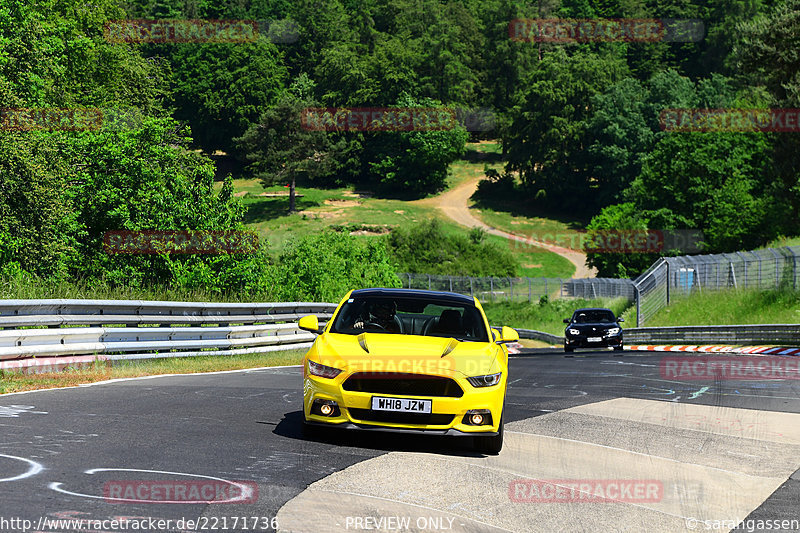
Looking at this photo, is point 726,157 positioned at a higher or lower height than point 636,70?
lower

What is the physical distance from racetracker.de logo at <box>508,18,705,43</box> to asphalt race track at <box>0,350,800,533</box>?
479 ft

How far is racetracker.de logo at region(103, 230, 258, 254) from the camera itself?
32.9 m

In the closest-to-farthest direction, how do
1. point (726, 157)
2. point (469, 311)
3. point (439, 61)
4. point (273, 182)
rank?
point (469, 311), point (726, 157), point (273, 182), point (439, 61)

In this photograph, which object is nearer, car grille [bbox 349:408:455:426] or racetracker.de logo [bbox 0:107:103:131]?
car grille [bbox 349:408:455:426]

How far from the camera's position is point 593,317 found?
105ft

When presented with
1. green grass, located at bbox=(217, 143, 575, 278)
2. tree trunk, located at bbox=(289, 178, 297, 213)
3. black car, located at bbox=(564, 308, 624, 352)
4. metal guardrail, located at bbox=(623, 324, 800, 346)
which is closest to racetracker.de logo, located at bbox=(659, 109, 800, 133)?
green grass, located at bbox=(217, 143, 575, 278)

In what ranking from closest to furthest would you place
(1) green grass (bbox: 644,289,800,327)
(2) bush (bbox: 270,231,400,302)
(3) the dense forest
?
1. (3) the dense forest
2. (1) green grass (bbox: 644,289,800,327)
3. (2) bush (bbox: 270,231,400,302)

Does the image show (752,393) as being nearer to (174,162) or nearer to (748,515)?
(748,515)

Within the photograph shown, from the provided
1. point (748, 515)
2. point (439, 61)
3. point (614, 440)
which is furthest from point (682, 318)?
point (439, 61)

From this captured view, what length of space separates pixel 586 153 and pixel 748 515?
11776cm

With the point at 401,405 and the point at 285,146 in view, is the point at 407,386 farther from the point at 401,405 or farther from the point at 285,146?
the point at 285,146

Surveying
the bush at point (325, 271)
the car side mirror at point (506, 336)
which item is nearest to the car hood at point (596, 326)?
the bush at point (325, 271)

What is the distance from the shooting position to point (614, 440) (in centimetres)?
1003

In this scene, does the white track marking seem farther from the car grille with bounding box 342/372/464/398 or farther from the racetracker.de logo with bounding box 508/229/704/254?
the racetracker.de logo with bounding box 508/229/704/254
